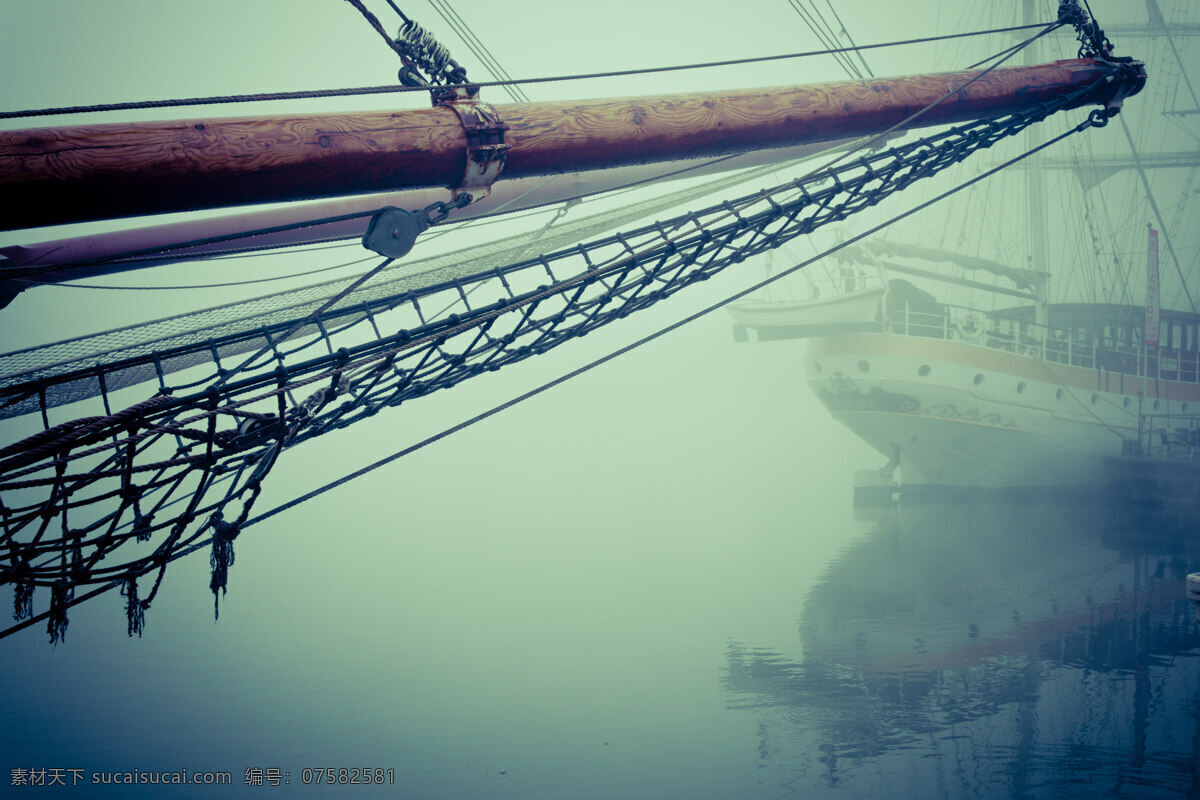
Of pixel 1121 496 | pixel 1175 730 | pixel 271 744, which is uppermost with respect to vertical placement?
pixel 1121 496

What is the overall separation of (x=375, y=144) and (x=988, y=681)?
382 inches

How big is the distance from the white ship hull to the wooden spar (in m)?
20.2

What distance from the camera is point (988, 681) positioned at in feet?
31.5

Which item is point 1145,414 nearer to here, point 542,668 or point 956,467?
point 956,467

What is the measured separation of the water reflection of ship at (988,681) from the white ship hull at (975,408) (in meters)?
7.29

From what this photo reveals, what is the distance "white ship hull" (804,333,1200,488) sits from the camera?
23453mm

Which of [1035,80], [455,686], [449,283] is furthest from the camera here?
[455,686]

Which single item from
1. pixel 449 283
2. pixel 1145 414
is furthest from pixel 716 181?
pixel 1145 414

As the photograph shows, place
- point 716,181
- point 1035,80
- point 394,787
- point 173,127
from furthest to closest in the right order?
point 394,787, point 716,181, point 1035,80, point 173,127

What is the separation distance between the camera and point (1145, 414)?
26.0 metres

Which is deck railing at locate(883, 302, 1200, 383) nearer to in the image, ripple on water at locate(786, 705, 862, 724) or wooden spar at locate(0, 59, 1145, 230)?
ripple on water at locate(786, 705, 862, 724)

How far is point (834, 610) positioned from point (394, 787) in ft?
26.7

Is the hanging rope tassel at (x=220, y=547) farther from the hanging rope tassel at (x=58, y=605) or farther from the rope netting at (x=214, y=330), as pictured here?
the rope netting at (x=214, y=330)

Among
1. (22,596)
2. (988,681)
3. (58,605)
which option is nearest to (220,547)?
(58,605)
